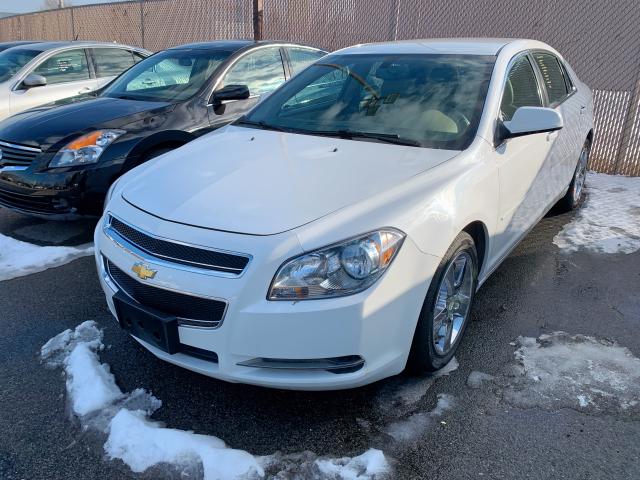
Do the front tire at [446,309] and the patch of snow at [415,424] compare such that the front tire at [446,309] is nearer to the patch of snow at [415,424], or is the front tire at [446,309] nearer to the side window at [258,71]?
the patch of snow at [415,424]

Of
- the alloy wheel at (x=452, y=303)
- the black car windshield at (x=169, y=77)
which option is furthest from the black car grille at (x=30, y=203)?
the alloy wheel at (x=452, y=303)

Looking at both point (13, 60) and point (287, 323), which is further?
point (13, 60)

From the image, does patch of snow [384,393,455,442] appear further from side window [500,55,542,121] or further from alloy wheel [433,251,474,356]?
side window [500,55,542,121]

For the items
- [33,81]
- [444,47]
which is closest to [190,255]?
[444,47]

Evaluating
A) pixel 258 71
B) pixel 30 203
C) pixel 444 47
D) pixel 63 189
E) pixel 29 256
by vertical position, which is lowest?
pixel 29 256

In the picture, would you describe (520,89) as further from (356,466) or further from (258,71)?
(258,71)

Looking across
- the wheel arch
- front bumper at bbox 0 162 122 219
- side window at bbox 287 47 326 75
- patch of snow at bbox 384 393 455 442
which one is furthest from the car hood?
side window at bbox 287 47 326 75

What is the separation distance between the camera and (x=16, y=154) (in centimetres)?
473

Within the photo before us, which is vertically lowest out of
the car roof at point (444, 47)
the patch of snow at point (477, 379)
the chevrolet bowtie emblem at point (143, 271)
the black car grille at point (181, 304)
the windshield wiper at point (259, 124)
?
the patch of snow at point (477, 379)

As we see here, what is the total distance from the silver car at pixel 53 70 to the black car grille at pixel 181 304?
583 centimetres

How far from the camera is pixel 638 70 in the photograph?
23.1 feet

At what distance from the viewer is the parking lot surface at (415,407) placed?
7.77 feet

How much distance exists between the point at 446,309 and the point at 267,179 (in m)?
1.17

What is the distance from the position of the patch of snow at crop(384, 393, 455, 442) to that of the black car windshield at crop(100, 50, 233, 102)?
379cm
